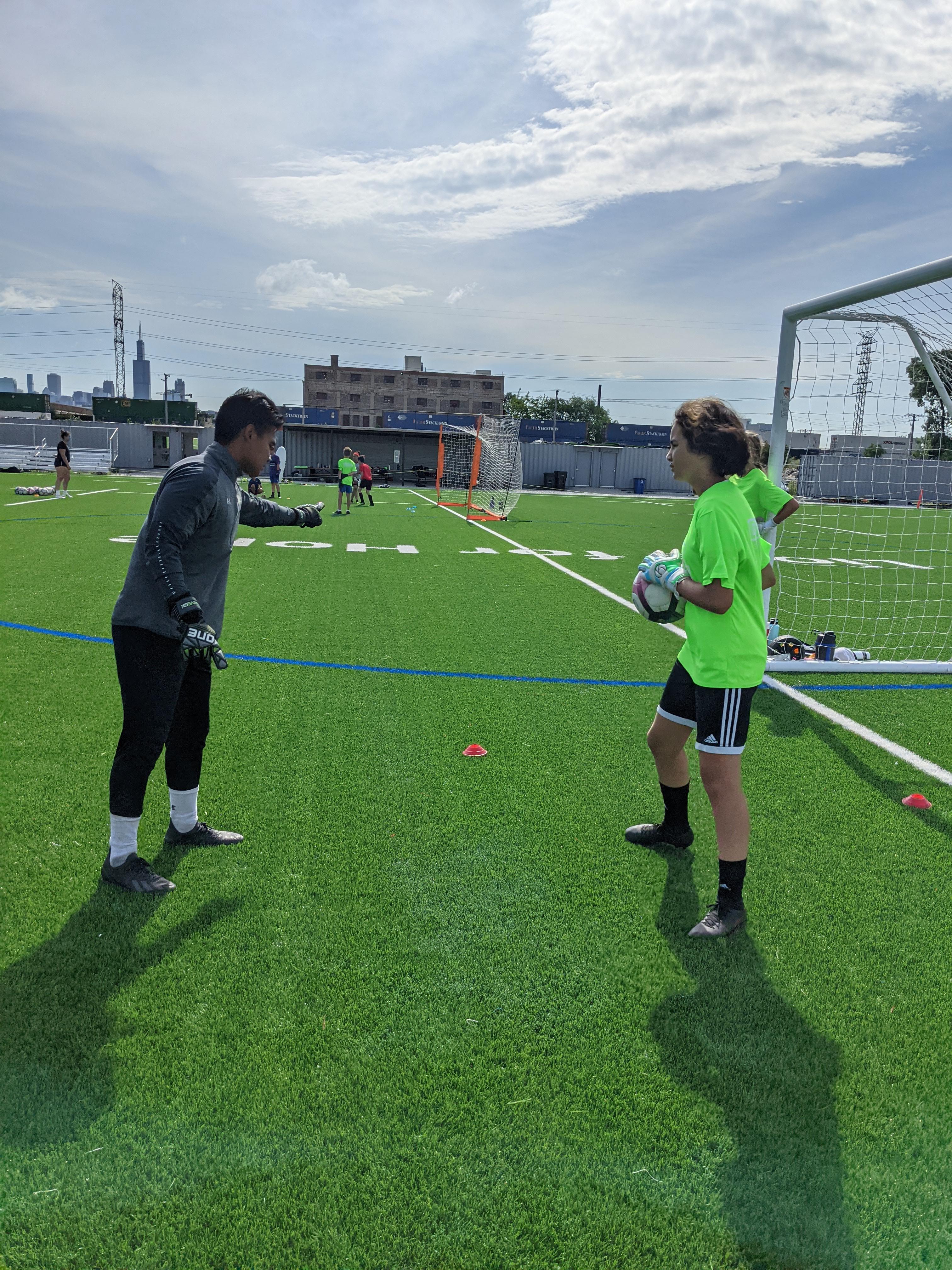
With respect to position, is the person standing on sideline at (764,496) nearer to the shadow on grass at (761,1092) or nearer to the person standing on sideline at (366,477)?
the shadow on grass at (761,1092)

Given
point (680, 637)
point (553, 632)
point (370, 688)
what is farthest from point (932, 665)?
point (370, 688)

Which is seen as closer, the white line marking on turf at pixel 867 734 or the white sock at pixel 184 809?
the white sock at pixel 184 809

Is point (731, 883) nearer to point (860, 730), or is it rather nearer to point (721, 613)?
point (721, 613)

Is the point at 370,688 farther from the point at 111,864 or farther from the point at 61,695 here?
the point at 111,864

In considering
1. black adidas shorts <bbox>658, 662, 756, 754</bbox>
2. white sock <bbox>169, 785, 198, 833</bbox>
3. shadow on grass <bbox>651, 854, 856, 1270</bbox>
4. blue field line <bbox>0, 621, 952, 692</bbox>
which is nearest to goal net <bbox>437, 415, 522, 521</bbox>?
blue field line <bbox>0, 621, 952, 692</bbox>

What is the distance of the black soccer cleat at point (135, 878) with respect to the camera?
11.3ft

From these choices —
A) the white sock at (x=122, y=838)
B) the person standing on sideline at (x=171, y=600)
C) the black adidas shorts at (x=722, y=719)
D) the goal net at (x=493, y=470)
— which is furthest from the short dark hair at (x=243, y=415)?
the goal net at (x=493, y=470)

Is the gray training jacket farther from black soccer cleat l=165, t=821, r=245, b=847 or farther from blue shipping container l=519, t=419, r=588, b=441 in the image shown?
blue shipping container l=519, t=419, r=588, b=441

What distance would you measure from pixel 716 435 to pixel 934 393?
6511mm

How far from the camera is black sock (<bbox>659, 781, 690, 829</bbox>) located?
391 cm

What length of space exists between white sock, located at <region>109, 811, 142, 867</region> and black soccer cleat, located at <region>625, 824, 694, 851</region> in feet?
7.42

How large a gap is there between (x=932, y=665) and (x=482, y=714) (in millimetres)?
4440

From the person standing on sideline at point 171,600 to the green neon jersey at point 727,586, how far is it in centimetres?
182

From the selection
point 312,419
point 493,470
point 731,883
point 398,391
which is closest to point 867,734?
point 731,883
